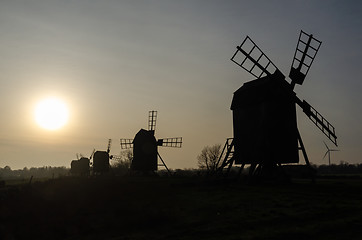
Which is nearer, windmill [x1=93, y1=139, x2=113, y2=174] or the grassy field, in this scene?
the grassy field

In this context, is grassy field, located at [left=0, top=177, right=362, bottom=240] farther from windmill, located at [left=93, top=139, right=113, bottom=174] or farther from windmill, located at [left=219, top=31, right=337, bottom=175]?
windmill, located at [left=93, top=139, right=113, bottom=174]

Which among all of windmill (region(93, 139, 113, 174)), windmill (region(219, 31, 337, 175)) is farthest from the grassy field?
windmill (region(93, 139, 113, 174))

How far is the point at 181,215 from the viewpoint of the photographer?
1491 centimetres

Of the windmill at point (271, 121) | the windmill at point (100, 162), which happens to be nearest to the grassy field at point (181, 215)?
the windmill at point (271, 121)

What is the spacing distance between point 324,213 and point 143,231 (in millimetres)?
7256

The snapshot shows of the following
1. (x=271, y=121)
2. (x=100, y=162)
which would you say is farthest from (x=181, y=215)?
(x=100, y=162)

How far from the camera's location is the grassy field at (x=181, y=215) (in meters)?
11.2

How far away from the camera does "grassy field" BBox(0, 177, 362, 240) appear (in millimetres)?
11250

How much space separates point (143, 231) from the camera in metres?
13.2

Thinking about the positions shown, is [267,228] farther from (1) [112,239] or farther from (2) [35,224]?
(2) [35,224]

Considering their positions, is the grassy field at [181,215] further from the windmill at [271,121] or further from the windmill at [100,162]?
the windmill at [100,162]

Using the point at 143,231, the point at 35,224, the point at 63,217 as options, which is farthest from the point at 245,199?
the point at 35,224

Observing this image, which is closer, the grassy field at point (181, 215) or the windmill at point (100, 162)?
the grassy field at point (181, 215)

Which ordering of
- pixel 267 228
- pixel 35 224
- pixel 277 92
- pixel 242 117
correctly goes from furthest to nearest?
pixel 242 117
pixel 277 92
pixel 35 224
pixel 267 228
